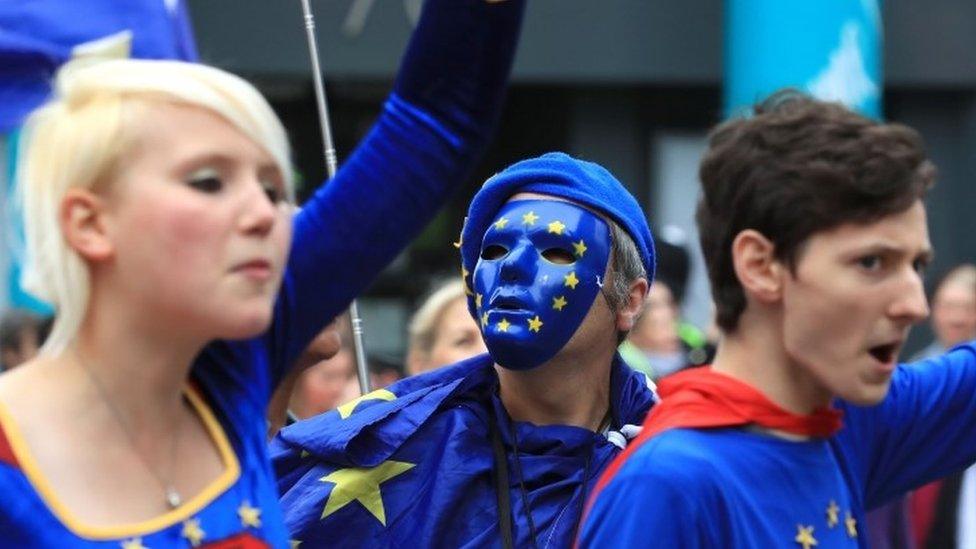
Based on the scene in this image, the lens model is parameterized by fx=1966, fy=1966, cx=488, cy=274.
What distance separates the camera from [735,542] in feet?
9.34

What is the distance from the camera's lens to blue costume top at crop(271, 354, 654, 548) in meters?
3.86

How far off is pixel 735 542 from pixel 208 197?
0.96 meters

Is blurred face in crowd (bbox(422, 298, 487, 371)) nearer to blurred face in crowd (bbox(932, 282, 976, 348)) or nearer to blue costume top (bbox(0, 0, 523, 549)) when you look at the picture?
blurred face in crowd (bbox(932, 282, 976, 348))

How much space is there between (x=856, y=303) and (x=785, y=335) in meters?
0.13

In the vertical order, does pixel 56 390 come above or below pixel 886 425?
above

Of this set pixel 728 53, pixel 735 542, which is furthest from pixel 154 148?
pixel 728 53

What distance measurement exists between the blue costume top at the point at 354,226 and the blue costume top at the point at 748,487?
1.70 feet

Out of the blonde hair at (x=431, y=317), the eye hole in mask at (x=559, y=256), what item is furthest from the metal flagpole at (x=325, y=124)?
the blonde hair at (x=431, y=317)

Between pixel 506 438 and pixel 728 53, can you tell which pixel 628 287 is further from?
pixel 728 53

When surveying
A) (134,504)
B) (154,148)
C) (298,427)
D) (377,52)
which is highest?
(154,148)

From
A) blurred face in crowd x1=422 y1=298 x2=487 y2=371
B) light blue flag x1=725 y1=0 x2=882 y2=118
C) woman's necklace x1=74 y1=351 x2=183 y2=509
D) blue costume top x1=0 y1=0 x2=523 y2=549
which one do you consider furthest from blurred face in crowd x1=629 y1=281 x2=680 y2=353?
woman's necklace x1=74 y1=351 x2=183 y2=509

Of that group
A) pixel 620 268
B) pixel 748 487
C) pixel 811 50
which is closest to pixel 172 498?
pixel 748 487

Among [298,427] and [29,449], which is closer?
[29,449]

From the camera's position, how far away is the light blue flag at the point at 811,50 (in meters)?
10.2
